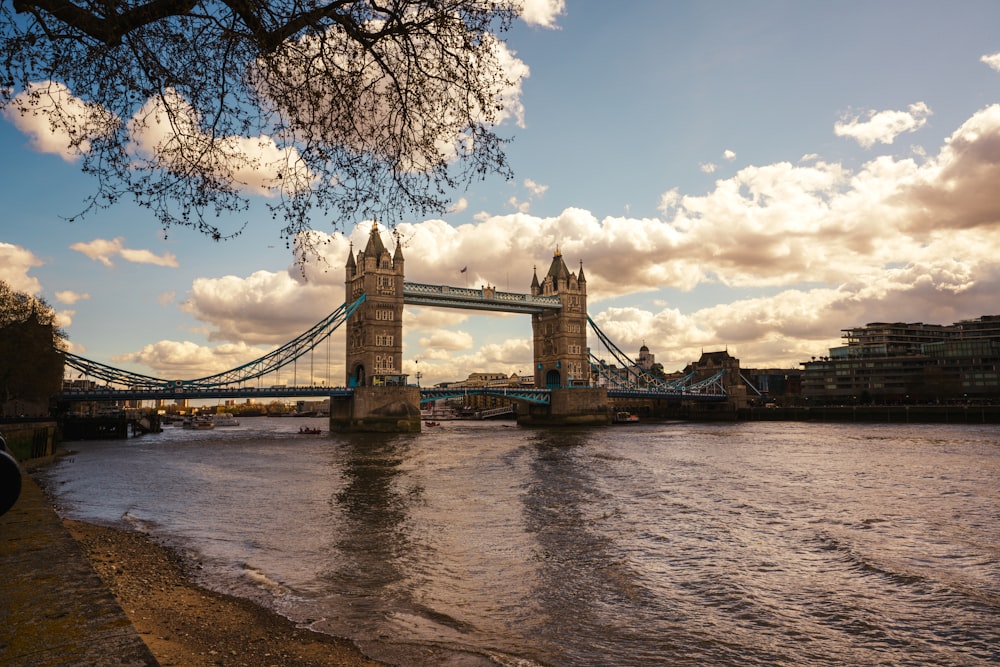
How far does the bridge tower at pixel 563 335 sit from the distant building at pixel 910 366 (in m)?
45.5

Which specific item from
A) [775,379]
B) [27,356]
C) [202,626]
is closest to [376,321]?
[27,356]

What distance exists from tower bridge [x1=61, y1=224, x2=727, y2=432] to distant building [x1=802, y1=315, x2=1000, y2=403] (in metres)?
29.5

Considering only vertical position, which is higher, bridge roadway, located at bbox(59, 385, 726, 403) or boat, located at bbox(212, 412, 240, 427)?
bridge roadway, located at bbox(59, 385, 726, 403)

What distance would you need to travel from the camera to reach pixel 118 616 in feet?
11.9

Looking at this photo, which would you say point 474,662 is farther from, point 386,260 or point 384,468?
point 386,260

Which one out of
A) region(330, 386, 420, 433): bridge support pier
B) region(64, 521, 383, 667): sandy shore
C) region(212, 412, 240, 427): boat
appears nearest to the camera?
region(64, 521, 383, 667): sandy shore

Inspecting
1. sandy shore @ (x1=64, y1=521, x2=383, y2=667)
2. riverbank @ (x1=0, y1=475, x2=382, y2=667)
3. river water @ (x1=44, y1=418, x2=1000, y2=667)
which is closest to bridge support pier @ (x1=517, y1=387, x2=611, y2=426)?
river water @ (x1=44, y1=418, x2=1000, y2=667)

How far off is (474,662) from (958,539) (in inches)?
387

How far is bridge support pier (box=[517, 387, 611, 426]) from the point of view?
222 ft

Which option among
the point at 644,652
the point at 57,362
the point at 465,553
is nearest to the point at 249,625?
the point at 644,652

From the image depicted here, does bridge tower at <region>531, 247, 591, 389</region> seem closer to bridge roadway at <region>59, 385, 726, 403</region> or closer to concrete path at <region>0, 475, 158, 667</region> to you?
bridge roadway at <region>59, 385, 726, 403</region>

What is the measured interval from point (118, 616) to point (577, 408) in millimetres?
65682

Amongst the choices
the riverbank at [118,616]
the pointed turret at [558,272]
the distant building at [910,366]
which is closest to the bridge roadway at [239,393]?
the pointed turret at [558,272]

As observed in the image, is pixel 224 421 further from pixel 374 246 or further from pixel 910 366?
pixel 910 366
